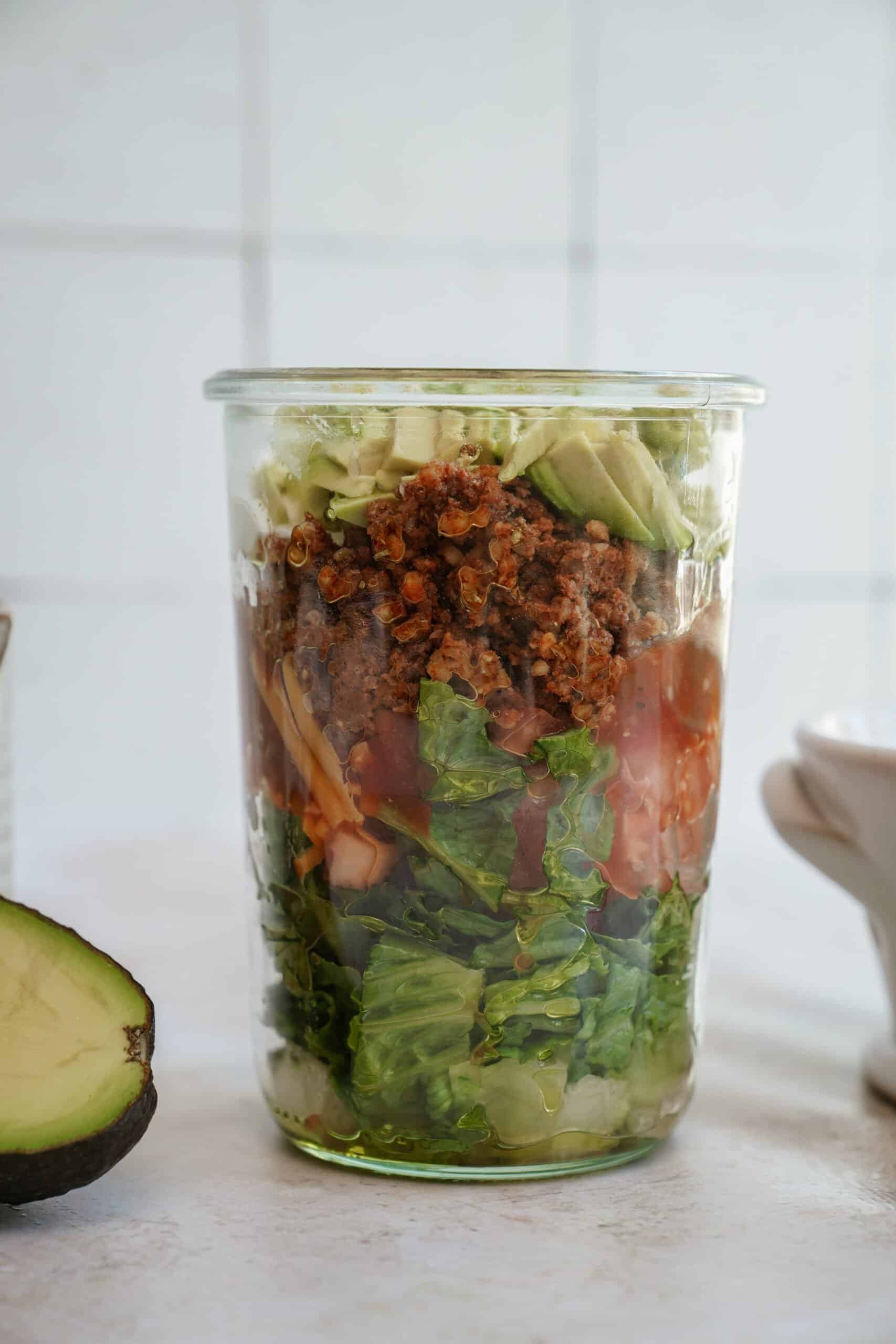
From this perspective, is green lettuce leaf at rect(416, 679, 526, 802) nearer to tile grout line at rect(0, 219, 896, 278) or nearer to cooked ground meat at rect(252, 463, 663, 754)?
cooked ground meat at rect(252, 463, 663, 754)

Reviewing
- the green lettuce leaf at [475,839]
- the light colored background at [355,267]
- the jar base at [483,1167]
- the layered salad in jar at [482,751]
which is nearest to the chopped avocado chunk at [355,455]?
the layered salad in jar at [482,751]

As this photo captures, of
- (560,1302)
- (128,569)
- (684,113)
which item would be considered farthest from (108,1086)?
(684,113)

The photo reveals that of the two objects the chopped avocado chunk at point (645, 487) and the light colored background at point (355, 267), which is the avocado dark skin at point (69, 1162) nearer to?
the chopped avocado chunk at point (645, 487)

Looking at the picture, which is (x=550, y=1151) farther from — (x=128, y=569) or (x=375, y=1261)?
(x=128, y=569)

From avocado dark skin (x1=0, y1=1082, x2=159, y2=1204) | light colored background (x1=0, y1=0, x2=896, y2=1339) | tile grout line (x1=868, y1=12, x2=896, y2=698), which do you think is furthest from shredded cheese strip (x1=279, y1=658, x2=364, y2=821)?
tile grout line (x1=868, y1=12, x2=896, y2=698)

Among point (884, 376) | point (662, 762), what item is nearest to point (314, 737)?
point (662, 762)

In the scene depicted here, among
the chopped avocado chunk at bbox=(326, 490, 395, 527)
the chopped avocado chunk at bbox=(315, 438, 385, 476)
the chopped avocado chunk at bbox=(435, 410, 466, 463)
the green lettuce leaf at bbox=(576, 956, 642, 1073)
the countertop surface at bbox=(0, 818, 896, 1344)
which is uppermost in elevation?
the chopped avocado chunk at bbox=(435, 410, 466, 463)
